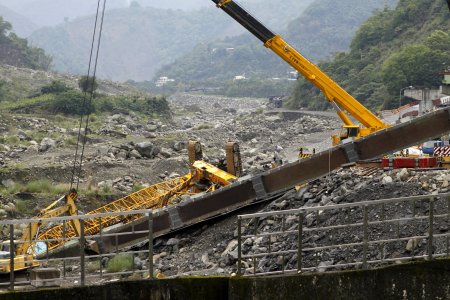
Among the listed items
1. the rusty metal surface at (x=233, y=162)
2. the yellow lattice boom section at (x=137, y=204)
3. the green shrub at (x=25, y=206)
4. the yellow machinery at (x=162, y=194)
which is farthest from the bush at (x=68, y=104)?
the rusty metal surface at (x=233, y=162)

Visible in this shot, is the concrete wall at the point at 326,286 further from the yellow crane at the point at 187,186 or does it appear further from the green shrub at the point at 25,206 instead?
the green shrub at the point at 25,206

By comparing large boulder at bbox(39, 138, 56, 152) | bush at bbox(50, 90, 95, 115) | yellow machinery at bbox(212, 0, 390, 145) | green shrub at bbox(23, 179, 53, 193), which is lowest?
green shrub at bbox(23, 179, 53, 193)

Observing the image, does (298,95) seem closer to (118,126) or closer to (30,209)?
(118,126)

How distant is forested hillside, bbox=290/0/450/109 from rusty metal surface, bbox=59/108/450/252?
36.6m

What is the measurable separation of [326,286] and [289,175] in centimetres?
1093

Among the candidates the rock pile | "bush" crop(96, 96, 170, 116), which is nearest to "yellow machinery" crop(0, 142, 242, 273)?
the rock pile

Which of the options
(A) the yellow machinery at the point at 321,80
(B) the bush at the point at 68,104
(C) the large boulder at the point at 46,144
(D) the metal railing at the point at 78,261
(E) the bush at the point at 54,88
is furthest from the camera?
(E) the bush at the point at 54,88

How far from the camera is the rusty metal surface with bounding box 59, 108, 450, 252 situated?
20188mm

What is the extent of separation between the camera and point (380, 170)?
20.0 m

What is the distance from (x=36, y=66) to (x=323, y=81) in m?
Answer: 82.8

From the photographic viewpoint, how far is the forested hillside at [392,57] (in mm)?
57938

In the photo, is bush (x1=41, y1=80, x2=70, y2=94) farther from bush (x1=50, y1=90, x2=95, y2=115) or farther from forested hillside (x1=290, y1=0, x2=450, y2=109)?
forested hillside (x1=290, y1=0, x2=450, y2=109)

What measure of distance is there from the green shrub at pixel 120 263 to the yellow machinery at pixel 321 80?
15.1 metres

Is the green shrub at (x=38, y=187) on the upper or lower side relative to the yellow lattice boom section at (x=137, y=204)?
upper
